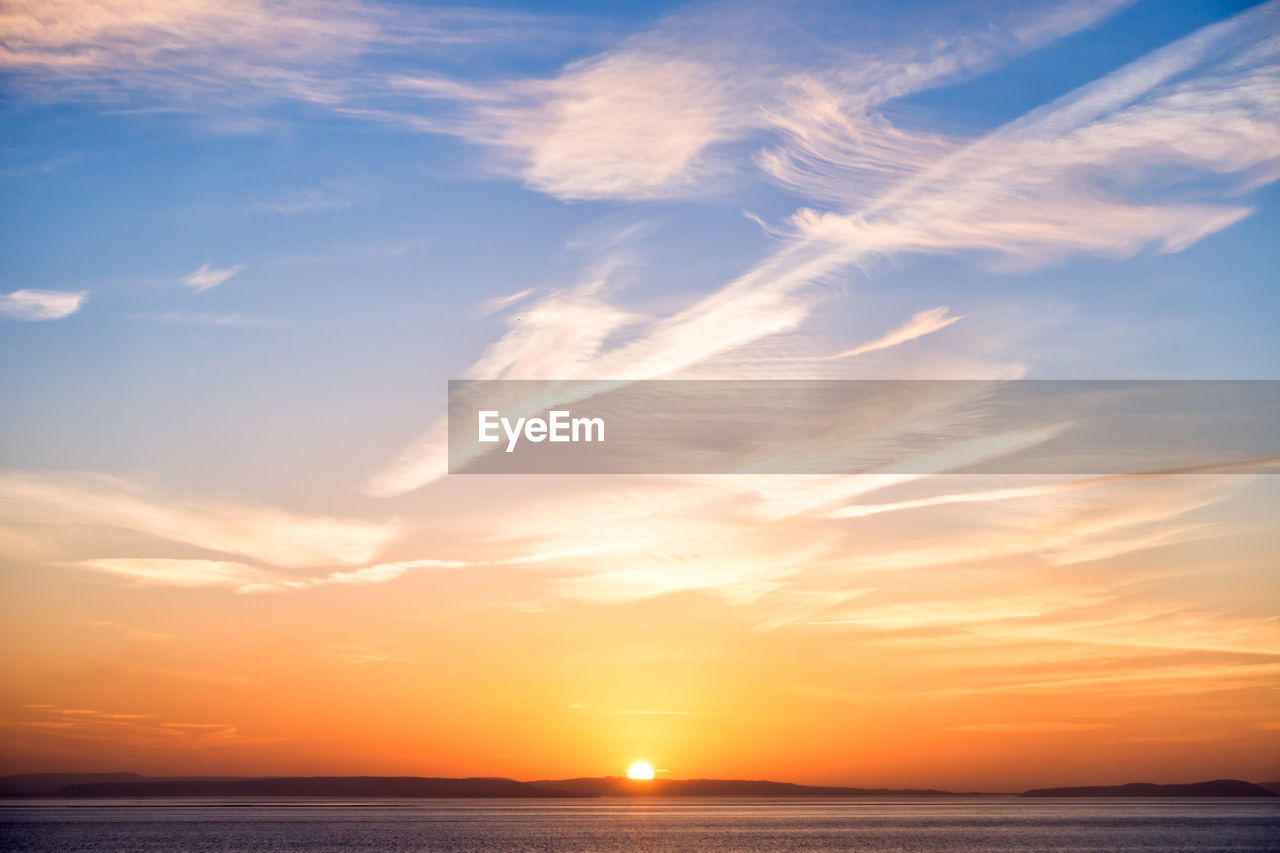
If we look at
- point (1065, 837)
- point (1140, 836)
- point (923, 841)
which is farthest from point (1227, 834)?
point (923, 841)

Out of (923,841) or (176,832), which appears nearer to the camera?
(923,841)

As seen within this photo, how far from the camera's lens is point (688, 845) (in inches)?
5546

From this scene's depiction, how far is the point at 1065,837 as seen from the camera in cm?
15975

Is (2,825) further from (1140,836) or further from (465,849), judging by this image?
(1140,836)

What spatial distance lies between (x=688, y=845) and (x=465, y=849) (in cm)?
3054

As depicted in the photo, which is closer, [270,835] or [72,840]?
[72,840]

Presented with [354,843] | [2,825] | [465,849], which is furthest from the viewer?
[2,825]

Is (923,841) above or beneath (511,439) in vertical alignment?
beneath

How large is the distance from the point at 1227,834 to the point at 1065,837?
29.5 meters

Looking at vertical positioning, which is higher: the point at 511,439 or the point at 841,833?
the point at 511,439

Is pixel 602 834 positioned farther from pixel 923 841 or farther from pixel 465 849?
pixel 923 841

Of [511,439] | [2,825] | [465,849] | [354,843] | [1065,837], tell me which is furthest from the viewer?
[2,825]

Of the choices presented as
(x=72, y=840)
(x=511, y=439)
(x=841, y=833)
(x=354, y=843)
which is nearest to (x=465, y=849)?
(x=354, y=843)

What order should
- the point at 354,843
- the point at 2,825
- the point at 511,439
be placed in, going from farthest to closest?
the point at 2,825 → the point at 354,843 → the point at 511,439
